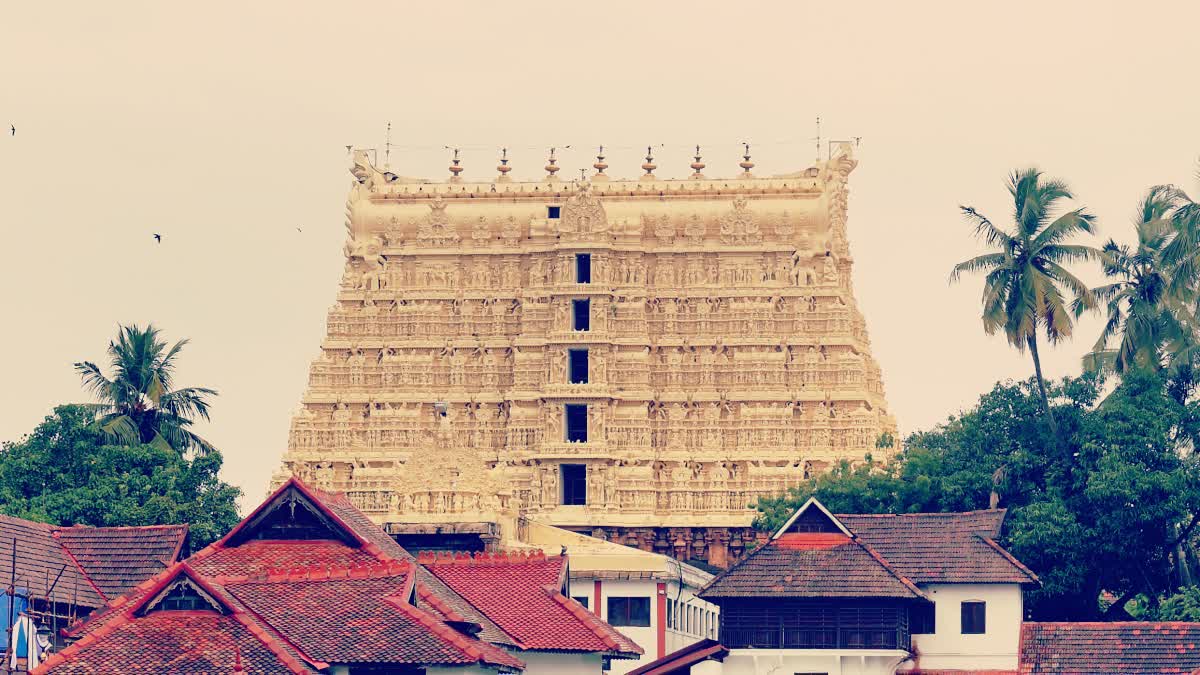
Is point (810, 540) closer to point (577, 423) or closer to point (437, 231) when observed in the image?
point (577, 423)

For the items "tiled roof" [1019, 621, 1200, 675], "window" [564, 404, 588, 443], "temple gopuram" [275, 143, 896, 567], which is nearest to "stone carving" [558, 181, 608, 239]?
"temple gopuram" [275, 143, 896, 567]

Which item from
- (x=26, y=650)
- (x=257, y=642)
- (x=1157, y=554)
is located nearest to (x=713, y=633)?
(x=1157, y=554)

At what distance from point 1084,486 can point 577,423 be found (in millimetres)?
32397

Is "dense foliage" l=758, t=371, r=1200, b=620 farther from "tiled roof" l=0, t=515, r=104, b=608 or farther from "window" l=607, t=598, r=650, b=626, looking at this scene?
"tiled roof" l=0, t=515, r=104, b=608

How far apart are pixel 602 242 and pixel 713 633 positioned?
2248 centimetres

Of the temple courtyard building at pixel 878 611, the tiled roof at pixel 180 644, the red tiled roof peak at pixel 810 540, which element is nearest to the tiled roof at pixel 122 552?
the tiled roof at pixel 180 644

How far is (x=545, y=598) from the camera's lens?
72500mm

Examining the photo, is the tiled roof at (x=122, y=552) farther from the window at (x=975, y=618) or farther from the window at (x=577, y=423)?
→ the window at (x=577, y=423)

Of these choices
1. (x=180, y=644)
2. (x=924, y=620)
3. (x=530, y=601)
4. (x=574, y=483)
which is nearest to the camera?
(x=180, y=644)

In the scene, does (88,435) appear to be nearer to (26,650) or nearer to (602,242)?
(602,242)

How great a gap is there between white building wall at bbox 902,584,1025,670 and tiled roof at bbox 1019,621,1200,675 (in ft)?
4.57

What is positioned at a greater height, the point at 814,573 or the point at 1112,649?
the point at 814,573

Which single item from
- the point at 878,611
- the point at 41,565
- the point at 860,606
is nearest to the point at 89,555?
the point at 41,565

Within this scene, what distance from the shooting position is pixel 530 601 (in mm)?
72250
